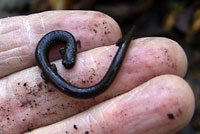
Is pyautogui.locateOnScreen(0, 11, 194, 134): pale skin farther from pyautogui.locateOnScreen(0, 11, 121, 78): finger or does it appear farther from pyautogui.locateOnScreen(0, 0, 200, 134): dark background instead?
pyautogui.locateOnScreen(0, 0, 200, 134): dark background

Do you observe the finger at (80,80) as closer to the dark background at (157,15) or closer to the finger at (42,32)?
the finger at (42,32)

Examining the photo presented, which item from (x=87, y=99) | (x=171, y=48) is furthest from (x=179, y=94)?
(x=87, y=99)

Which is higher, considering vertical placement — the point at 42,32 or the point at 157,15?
the point at 42,32

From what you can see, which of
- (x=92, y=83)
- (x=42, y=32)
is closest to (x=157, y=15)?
(x=42, y=32)

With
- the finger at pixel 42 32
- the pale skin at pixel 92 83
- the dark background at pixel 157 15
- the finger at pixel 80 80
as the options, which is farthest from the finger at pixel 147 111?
the dark background at pixel 157 15

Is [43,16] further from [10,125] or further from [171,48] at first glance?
[171,48]

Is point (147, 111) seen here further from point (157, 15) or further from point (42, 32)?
point (157, 15)

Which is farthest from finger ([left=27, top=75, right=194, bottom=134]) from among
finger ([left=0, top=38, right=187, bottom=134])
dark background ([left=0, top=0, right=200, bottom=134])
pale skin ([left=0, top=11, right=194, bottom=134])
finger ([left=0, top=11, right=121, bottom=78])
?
dark background ([left=0, top=0, right=200, bottom=134])
